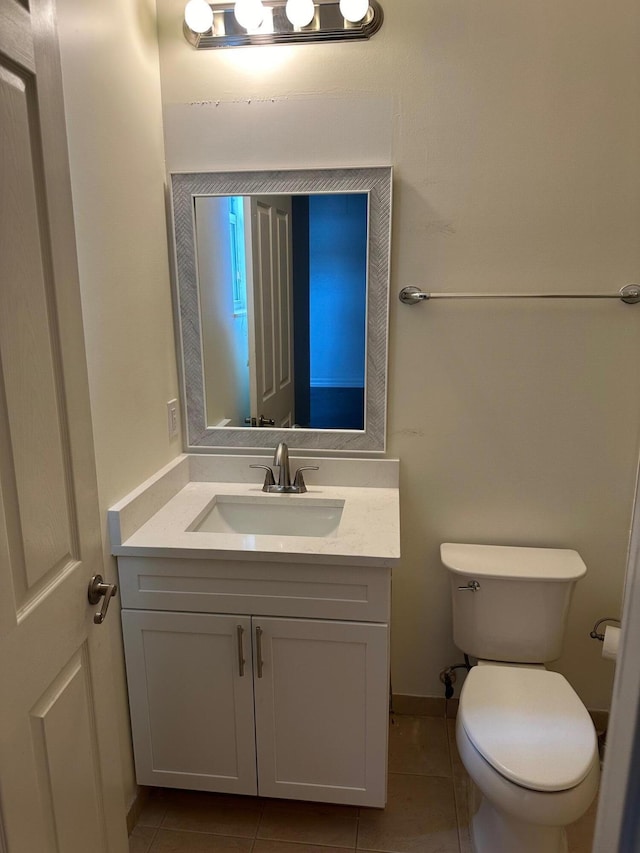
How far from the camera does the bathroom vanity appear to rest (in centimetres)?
154

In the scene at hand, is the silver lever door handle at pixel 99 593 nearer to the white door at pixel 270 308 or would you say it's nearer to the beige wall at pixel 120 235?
the beige wall at pixel 120 235

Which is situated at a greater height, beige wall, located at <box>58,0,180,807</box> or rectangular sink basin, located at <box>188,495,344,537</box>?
beige wall, located at <box>58,0,180,807</box>

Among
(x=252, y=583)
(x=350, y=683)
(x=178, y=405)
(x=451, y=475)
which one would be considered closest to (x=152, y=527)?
(x=252, y=583)

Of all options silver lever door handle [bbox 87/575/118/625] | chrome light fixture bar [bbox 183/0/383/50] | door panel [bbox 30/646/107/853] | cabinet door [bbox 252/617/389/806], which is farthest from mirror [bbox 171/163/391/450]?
door panel [bbox 30/646/107/853]

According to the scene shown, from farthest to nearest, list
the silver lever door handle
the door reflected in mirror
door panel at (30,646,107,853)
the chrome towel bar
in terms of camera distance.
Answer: the door reflected in mirror → the chrome towel bar → the silver lever door handle → door panel at (30,646,107,853)

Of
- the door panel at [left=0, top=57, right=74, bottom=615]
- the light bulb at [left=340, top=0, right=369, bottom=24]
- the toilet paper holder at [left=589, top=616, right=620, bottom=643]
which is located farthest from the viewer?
the toilet paper holder at [left=589, top=616, right=620, bottom=643]

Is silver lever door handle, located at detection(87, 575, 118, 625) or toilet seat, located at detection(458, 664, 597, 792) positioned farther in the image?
toilet seat, located at detection(458, 664, 597, 792)

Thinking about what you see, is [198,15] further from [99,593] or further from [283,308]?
[99,593]

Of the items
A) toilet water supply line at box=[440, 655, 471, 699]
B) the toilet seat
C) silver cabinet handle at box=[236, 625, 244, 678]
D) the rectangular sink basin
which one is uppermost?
the rectangular sink basin

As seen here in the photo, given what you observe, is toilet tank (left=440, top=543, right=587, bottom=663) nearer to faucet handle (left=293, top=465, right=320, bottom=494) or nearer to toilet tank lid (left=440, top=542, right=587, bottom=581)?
toilet tank lid (left=440, top=542, right=587, bottom=581)

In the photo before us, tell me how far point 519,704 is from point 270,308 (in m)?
1.34

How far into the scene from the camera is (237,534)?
66.2 inches

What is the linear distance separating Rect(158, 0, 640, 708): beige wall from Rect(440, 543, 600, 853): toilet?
0.65 ft

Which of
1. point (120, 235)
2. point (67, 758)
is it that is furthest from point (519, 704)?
point (120, 235)
